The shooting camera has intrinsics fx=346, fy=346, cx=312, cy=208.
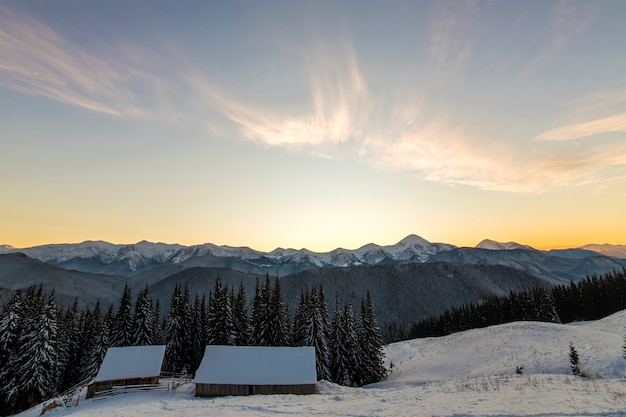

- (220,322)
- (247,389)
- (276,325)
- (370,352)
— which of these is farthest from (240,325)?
(370,352)

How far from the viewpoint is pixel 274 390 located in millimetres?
37531

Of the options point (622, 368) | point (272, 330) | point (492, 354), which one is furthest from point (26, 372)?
point (622, 368)

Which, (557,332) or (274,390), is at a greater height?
(557,332)

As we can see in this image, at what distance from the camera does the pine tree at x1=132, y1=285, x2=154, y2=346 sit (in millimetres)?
55781

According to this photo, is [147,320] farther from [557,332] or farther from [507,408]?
[557,332]

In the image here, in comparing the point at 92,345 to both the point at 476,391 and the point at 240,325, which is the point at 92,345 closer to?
the point at 240,325

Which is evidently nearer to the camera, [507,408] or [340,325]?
[507,408]

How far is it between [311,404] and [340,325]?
96.4ft

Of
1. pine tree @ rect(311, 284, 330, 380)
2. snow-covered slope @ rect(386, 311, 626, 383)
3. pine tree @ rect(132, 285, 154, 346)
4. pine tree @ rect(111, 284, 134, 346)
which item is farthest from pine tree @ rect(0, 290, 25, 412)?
snow-covered slope @ rect(386, 311, 626, 383)

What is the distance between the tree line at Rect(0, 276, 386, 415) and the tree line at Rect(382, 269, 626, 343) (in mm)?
58377

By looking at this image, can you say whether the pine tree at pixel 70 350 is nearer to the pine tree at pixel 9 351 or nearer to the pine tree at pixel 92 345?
the pine tree at pixel 92 345

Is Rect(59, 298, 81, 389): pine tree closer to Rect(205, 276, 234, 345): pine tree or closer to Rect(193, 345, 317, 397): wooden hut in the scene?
Rect(205, 276, 234, 345): pine tree

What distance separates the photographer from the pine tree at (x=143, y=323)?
55.8 meters

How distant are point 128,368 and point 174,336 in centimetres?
1351
